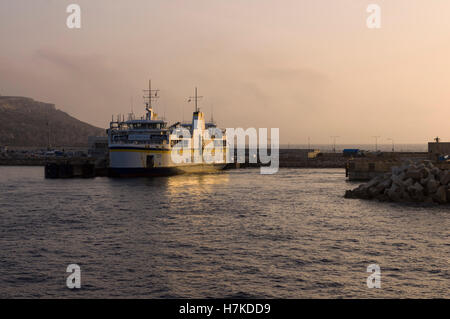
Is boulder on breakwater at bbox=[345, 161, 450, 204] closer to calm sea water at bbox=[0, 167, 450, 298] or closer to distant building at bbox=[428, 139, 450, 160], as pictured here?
calm sea water at bbox=[0, 167, 450, 298]

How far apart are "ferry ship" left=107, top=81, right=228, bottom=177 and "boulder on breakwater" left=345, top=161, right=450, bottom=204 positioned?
127 feet

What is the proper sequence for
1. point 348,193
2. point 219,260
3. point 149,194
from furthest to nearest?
1. point 149,194
2. point 348,193
3. point 219,260

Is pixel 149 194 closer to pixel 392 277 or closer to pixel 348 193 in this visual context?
pixel 348 193

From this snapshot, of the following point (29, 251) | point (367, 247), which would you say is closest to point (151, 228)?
point (29, 251)

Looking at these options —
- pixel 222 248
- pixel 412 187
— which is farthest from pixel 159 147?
pixel 222 248

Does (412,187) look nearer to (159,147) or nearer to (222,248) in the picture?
(222,248)

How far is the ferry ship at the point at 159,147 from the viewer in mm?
74688

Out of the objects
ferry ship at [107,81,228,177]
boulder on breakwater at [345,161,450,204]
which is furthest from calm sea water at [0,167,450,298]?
ferry ship at [107,81,228,177]

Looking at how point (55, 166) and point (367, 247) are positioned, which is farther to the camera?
point (55, 166)

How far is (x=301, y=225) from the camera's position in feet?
105

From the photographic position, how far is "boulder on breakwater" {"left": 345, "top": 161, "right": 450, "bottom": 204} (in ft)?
140

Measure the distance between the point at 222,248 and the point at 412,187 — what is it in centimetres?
2625
